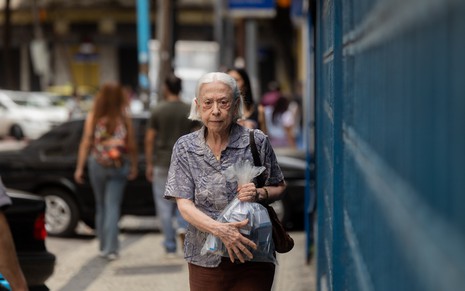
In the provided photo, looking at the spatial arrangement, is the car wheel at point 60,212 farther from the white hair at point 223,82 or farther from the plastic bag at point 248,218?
the plastic bag at point 248,218

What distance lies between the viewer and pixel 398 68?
5.96 feet

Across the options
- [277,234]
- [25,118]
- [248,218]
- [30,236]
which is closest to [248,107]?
[30,236]

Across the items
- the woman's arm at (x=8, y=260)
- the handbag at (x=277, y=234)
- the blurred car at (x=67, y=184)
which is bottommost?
the blurred car at (x=67, y=184)

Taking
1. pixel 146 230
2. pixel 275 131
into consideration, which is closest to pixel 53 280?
pixel 146 230

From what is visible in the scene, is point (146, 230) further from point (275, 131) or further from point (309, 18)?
point (275, 131)

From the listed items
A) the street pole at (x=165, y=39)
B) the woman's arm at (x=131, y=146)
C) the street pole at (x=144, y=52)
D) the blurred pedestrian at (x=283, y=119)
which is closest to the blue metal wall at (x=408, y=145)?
the woman's arm at (x=131, y=146)

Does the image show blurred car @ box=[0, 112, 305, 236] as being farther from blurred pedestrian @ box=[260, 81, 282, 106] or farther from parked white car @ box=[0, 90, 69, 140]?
parked white car @ box=[0, 90, 69, 140]

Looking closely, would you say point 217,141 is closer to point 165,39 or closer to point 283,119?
point 165,39

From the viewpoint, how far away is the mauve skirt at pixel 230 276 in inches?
169

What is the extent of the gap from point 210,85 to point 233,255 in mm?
699

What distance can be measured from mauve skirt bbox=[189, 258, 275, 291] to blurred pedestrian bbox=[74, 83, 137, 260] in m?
5.95

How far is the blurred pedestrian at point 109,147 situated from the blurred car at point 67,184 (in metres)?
2.09

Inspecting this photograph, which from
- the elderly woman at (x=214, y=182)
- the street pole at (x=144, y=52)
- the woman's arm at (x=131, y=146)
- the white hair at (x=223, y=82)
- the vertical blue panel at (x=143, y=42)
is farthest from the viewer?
the vertical blue panel at (x=143, y=42)

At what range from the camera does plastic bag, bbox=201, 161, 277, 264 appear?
418cm
